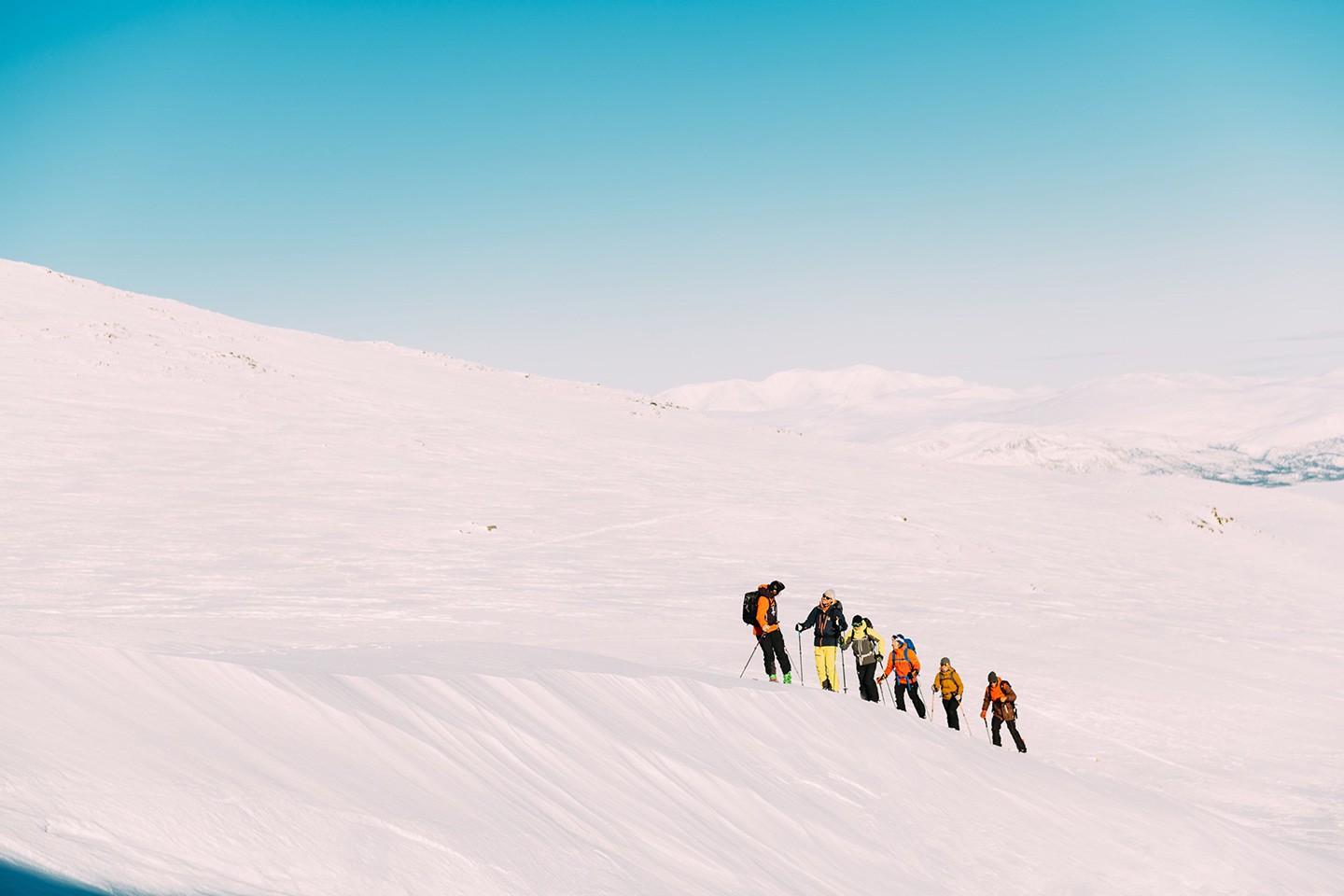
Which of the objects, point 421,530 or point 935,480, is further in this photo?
point 935,480

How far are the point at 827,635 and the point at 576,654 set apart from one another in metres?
4.55

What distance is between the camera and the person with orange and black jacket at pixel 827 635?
575 inches

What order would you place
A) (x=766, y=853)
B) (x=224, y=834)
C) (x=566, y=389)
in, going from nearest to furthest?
(x=224, y=834) → (x=766, y=853) → (x=566, y=389)

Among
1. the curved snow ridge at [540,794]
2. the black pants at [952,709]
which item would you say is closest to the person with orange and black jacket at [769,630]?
the curved snow ridge at [540,794]

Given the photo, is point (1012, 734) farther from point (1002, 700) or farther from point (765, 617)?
point (765, 617)

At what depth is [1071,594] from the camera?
23750mm

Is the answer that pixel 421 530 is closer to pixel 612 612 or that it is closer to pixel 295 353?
pixel 612 612

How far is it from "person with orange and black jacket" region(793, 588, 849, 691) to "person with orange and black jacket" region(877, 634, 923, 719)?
74cm

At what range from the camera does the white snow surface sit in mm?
5828

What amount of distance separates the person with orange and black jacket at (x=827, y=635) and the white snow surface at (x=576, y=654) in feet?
4.46

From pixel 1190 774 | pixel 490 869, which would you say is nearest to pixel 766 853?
pixel 490 869

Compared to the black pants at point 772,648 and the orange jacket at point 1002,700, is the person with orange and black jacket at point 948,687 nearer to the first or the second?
the orange jacket at point 1002,700

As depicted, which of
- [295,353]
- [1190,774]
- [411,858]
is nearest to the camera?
[411,858]

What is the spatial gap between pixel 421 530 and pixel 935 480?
2211 cm
